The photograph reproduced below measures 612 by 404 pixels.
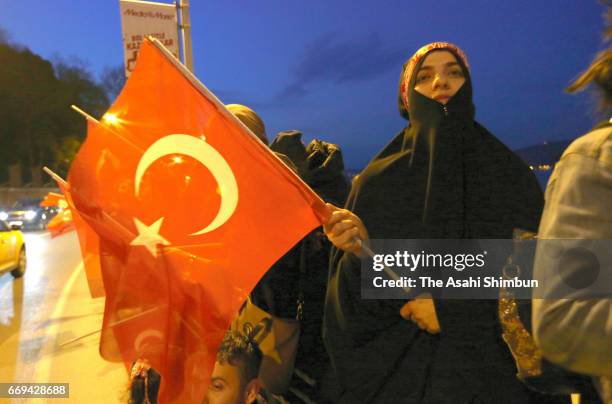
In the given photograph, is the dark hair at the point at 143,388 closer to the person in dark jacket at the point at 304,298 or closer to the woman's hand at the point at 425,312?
the person in dark jacket at the point at 304,298

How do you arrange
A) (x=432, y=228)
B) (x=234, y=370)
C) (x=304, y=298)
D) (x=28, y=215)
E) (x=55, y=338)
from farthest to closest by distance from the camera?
(x=28, y=215) < (x=55, y=338) < (x=304, y=298) < (x=234, y=370) < (x=432, y=228)

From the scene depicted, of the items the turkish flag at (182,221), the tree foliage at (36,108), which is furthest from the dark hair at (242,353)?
the tree foliage at (36,108)

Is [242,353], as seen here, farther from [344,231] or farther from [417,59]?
[417,59]

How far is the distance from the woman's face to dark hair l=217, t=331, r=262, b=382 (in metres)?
1.33

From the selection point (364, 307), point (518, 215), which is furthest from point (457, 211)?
point (364, 307)

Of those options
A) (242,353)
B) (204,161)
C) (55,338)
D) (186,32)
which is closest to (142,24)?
(186,32)

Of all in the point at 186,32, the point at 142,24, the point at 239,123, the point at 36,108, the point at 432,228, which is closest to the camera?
the point at 432,228

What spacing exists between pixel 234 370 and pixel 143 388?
0.49 meters

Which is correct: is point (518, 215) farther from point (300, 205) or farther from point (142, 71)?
point (142, 71)

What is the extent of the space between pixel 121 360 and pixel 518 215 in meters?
1.60

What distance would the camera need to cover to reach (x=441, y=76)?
1.81 m

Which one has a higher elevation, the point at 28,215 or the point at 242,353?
the point at 28,215

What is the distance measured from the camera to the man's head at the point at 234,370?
6.97ft

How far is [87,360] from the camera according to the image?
528 centimetres
